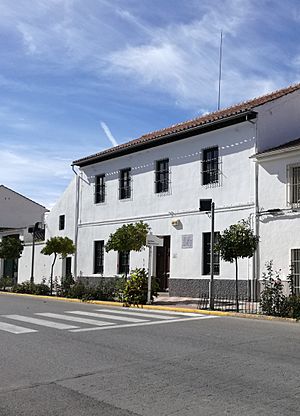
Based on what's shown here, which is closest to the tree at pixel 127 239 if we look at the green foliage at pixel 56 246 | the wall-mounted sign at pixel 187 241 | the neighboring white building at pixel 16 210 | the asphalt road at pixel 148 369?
the wall-mounted sign at pixel 187 241

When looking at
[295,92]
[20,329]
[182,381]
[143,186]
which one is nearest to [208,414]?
[182,381]

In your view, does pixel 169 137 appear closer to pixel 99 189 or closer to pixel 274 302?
pixel 99 189

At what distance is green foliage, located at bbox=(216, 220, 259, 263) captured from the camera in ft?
52.0

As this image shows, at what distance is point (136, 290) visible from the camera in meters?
18.6

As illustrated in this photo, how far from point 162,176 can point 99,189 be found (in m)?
5.05

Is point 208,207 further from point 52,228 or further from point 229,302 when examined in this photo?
point 52,228

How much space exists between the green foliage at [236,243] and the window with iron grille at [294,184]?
2875 mm

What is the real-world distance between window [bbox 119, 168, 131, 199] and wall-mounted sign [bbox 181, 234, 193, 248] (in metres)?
4.54

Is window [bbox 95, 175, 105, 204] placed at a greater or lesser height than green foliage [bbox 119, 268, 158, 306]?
greater

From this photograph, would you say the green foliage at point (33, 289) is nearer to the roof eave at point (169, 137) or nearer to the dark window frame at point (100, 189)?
the dark window frame at point (100, 189)

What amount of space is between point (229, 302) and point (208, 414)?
1331 cm

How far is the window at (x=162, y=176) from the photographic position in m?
23.5

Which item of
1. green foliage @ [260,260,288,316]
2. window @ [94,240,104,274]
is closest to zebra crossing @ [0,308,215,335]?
green foliage @ [260,260,288,316]

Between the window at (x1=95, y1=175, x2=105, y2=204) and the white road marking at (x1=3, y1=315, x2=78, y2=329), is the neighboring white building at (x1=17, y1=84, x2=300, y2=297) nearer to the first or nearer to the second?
the window at (x1=95, y1=175, x2=105, y2=204)
